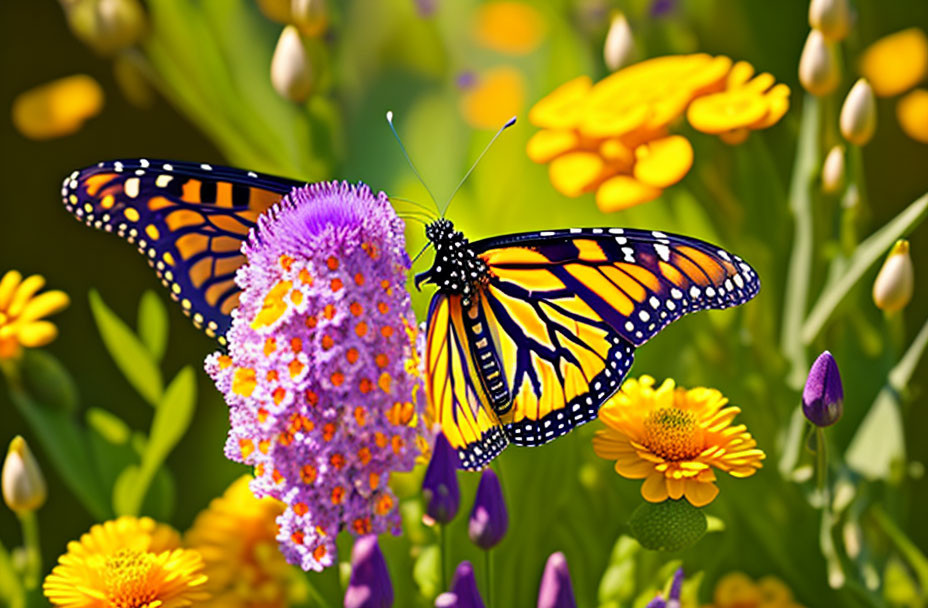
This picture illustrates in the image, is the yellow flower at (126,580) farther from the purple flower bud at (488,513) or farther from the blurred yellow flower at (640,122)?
the blurred yellow flower at (640,122)

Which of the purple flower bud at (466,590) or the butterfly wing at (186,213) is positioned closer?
the purple flower bud at (466,590)

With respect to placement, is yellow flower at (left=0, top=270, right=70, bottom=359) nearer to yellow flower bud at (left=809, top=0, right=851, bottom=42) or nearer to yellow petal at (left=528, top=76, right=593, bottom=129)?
yellow petal at (left=528, top=76, right=593, bottom=129)

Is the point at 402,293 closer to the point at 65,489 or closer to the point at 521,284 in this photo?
the point at 521,284

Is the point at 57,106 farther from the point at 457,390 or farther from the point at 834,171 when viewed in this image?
the point at 834,171

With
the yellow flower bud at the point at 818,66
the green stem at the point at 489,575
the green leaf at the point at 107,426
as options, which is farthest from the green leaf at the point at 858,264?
the green leaf at the point at 107,426

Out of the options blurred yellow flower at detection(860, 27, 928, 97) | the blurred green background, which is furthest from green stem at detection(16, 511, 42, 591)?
blurred yellow flower at detection(860, 27, 928, 97)

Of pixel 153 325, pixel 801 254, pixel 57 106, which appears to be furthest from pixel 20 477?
pixel 801 254
